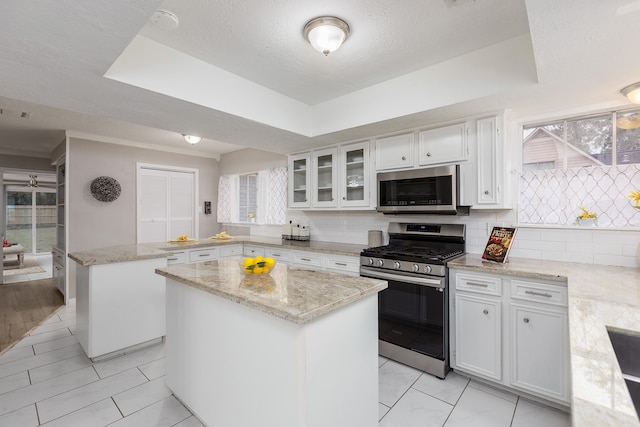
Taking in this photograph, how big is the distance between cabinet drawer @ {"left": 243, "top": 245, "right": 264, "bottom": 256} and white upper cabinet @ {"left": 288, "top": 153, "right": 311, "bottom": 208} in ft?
2.35

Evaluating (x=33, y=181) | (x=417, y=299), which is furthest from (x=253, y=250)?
(x=33, y=181)

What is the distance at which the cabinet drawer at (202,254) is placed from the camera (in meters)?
3.73

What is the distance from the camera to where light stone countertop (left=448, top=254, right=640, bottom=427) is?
→ 629 millimetres

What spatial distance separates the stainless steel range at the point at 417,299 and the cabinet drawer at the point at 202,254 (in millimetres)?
2105

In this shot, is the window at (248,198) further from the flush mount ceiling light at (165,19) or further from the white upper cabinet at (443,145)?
the flush mount ceiling light at (165,19)

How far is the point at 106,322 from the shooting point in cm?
267

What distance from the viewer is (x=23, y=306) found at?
421 centimetres

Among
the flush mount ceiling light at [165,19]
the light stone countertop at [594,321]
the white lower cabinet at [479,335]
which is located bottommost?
the white lower cabinet at [479,335]

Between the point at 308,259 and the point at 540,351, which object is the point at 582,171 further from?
the point at 308,259

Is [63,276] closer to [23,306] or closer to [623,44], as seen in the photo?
[23,306]

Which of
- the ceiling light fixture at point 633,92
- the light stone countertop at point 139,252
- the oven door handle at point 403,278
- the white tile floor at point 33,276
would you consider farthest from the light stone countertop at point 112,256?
the white tile floor at point 33,276

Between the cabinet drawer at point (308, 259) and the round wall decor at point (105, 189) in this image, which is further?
the round wall decor at point (105, 189)

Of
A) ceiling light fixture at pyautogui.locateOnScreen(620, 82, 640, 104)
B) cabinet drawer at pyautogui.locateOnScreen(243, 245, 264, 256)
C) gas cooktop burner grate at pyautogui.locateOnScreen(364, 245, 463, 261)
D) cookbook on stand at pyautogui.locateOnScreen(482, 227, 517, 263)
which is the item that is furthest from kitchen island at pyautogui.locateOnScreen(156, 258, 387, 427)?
ceiling light fixture at pyautogui.locateOnScreen(620, 82, 640, 104)

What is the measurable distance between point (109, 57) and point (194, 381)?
79.5 inches
